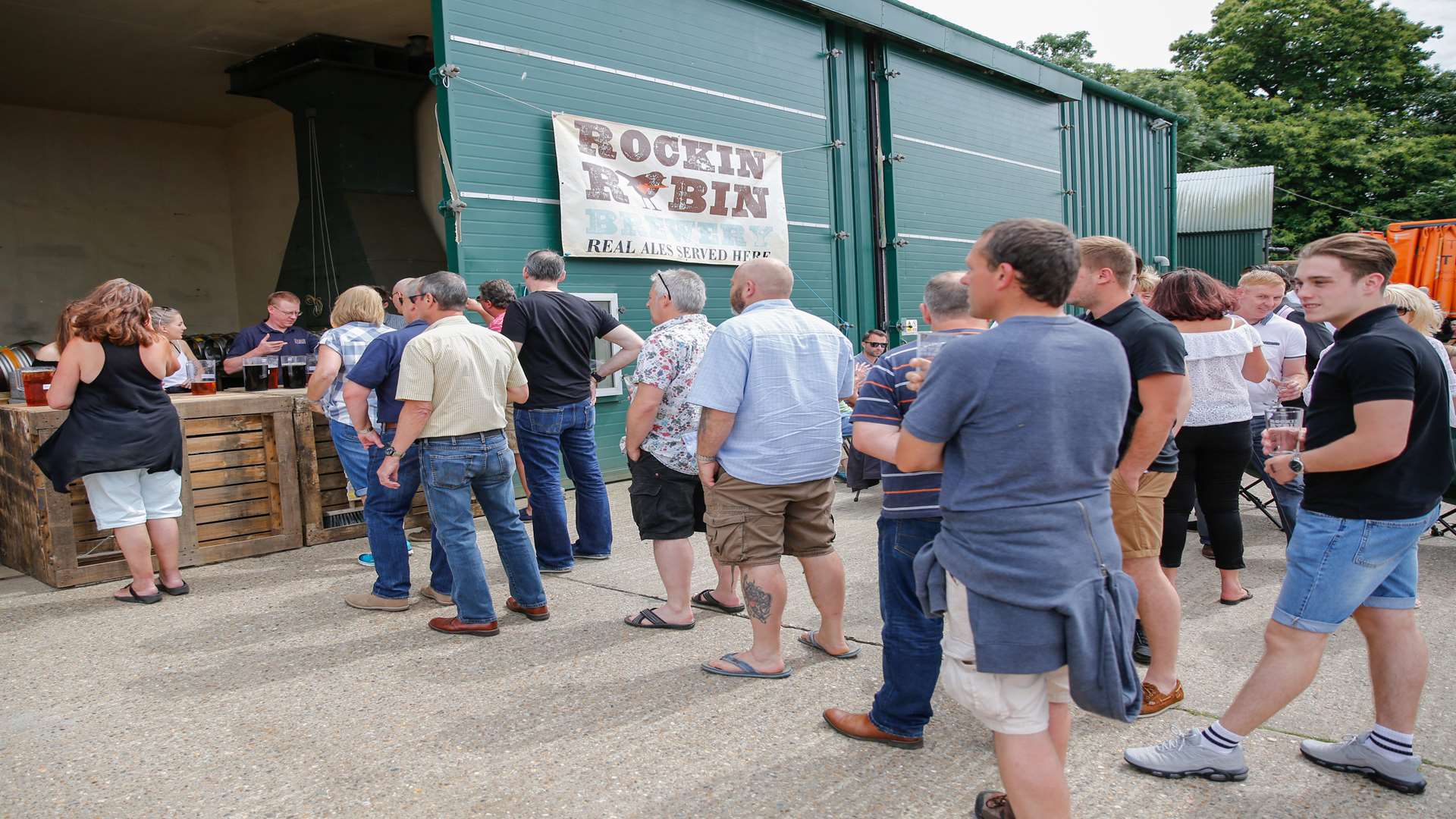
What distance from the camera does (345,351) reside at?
5332mm

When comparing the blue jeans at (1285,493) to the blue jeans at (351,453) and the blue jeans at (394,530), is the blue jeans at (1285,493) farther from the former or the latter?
the blue jeans at (351,453)

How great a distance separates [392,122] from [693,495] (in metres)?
8.61

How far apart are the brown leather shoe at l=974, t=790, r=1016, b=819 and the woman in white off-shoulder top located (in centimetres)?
177

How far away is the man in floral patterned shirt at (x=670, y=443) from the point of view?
4.15 meters

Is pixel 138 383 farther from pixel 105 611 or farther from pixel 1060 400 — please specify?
pixel 1060 400

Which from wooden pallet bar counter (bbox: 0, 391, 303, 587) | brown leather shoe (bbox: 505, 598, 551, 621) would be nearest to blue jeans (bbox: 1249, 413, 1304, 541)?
brown leather shoe (bbox: 505, 598, 551, 621)

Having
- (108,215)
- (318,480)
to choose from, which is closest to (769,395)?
(318,480)

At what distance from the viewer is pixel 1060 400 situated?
6.66ft

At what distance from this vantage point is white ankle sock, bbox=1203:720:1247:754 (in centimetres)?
276

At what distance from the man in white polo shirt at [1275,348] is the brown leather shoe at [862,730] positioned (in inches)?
127

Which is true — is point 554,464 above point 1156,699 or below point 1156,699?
above

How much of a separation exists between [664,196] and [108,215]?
10.0 metres

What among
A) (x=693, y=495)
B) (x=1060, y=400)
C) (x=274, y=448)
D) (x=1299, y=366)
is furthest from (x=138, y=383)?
(x=1299, y=366)

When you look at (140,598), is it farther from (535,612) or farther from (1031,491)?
(1031,491)
